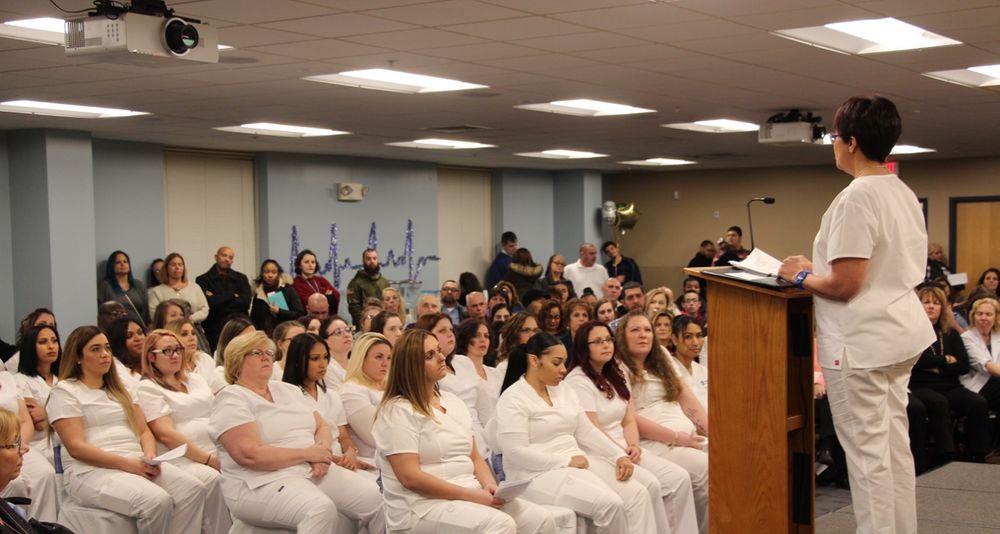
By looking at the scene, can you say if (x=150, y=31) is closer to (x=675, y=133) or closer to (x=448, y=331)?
(x=448, y=331)

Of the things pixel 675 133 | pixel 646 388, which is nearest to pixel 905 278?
pixel 646 388

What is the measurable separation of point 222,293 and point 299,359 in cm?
585

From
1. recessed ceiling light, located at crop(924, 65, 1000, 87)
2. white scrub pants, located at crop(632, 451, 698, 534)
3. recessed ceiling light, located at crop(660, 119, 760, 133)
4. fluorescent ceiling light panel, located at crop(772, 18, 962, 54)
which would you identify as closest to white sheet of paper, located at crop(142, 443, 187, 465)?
white scrub pants, located at crop(632, 451, 698, 534)

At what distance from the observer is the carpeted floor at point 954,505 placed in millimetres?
4004

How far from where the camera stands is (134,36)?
4.81 m

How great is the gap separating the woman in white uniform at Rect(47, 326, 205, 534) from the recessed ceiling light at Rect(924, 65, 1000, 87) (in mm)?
5645

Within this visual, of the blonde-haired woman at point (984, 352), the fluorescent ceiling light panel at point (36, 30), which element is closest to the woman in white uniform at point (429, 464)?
the fluorescent ceiling light panel at point (36, 30)

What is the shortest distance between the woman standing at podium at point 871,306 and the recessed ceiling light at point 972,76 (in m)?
5.38

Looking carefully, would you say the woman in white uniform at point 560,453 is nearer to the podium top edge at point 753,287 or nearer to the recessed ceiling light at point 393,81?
the podium top edge at point 753,287

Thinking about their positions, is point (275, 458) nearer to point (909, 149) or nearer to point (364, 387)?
point (364, 387)

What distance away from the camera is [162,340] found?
18.0 feet

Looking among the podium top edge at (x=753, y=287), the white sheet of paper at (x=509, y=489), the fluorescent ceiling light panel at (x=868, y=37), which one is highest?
the fluorescent ceiling light panel at (x=868, y=37)

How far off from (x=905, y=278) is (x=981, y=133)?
10716 millimetres

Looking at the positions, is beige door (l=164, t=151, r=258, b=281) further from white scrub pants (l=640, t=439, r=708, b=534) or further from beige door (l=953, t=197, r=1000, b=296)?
beige door (l=953, t=197, r=1000, b=296)
